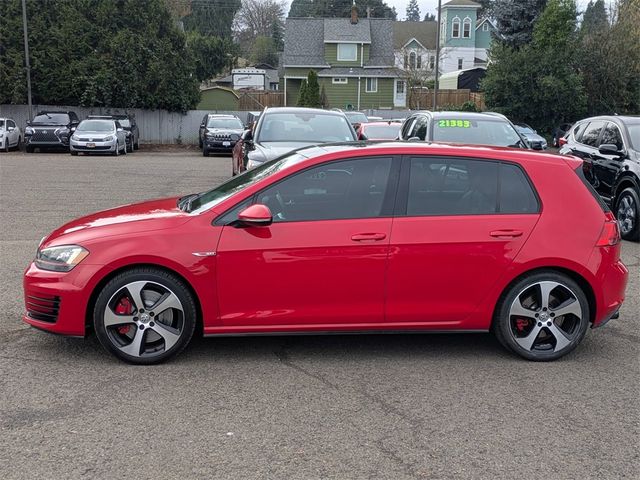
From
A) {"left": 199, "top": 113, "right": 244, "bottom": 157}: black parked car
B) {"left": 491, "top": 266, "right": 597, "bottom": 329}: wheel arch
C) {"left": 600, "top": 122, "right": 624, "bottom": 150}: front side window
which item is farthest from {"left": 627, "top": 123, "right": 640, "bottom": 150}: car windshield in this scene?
Answer: {"left": 199, "top": 113, "right": 244, "bottom": 157}: black parked car

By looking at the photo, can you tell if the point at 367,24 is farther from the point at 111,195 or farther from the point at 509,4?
the point at 111,195

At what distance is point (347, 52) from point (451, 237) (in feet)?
171

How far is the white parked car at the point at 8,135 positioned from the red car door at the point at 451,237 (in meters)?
26.8

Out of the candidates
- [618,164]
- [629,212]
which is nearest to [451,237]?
[629,212]

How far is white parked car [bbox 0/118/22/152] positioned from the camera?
28.1 metres

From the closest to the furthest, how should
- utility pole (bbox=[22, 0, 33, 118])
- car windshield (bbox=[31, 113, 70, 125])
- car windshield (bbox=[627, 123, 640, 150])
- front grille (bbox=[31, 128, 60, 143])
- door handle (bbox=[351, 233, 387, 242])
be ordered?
1. door handle (bbox=[351, 233, 387, 242])
2. car windshield (bbox=[627, 123, 640, 150])
3. front grille (bbox=[31, 128, 60, 143])
4. car windshield (bbox=[31, 113, 70, 125])
5. utility pole (bbox=[22, 0, 33, 118])

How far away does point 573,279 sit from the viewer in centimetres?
525

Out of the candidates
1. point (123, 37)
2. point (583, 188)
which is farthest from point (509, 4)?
point (583, 188)

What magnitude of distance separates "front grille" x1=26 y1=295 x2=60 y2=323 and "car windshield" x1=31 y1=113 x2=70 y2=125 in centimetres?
2624

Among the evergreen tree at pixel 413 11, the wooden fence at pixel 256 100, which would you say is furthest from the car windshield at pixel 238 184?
the evergreen tree at pixel 413 11

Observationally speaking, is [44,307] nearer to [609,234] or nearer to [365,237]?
[365,237]

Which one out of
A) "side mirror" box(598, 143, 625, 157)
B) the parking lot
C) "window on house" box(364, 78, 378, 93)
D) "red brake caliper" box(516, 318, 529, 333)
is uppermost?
"window on house" box(364, 78, 378, 93)

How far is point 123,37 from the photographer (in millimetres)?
32812

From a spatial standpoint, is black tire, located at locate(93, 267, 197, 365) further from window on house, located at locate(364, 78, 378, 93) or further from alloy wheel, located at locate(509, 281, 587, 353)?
window on house, located at locate(364, 78, 378, 93)
